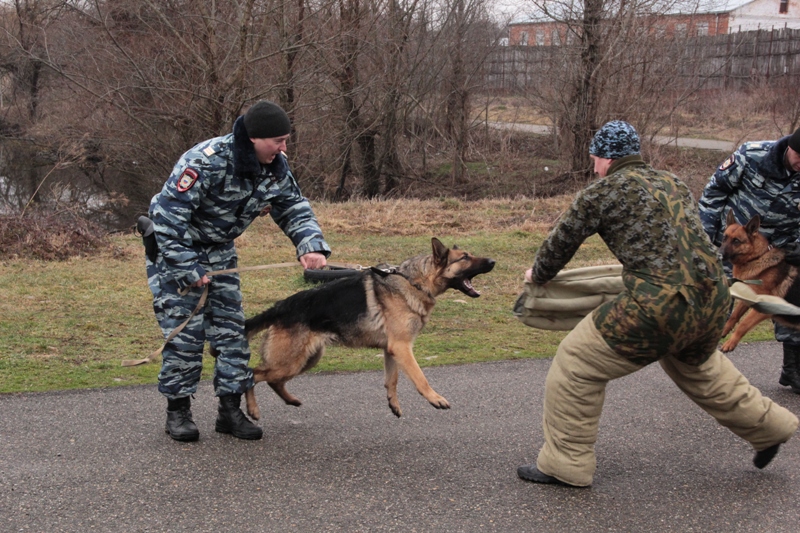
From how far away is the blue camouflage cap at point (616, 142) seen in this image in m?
3.62

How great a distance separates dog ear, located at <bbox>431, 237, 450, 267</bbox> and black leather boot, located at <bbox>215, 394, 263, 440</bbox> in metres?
1.61

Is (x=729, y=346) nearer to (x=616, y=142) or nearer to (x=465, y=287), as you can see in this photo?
(x=465, y=287)

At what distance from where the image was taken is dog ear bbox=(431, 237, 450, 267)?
16.8ft

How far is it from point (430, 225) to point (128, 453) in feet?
32.2

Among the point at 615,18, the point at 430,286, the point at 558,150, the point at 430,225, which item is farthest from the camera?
the point at 558,150

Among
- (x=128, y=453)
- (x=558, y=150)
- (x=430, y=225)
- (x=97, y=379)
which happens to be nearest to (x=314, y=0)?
(x=430, y=225)

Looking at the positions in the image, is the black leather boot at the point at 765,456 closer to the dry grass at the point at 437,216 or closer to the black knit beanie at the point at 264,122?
the black knit beanie at the point at 264,122

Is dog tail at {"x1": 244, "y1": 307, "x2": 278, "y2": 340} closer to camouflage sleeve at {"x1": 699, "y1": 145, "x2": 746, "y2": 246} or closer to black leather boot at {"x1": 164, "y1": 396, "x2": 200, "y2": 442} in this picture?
black leather boot at {"x1": 164, "y1": 396, "x2": 200, "y2": 442}

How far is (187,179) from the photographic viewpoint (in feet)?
13.7

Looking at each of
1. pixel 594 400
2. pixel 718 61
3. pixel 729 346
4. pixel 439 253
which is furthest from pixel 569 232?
pixel 718 61

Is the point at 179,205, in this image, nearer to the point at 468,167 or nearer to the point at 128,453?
the point at 128,453

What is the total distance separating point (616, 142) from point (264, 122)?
1.86 meters

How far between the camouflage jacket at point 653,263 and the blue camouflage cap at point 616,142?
1.5 inches

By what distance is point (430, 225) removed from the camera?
1361 cm
